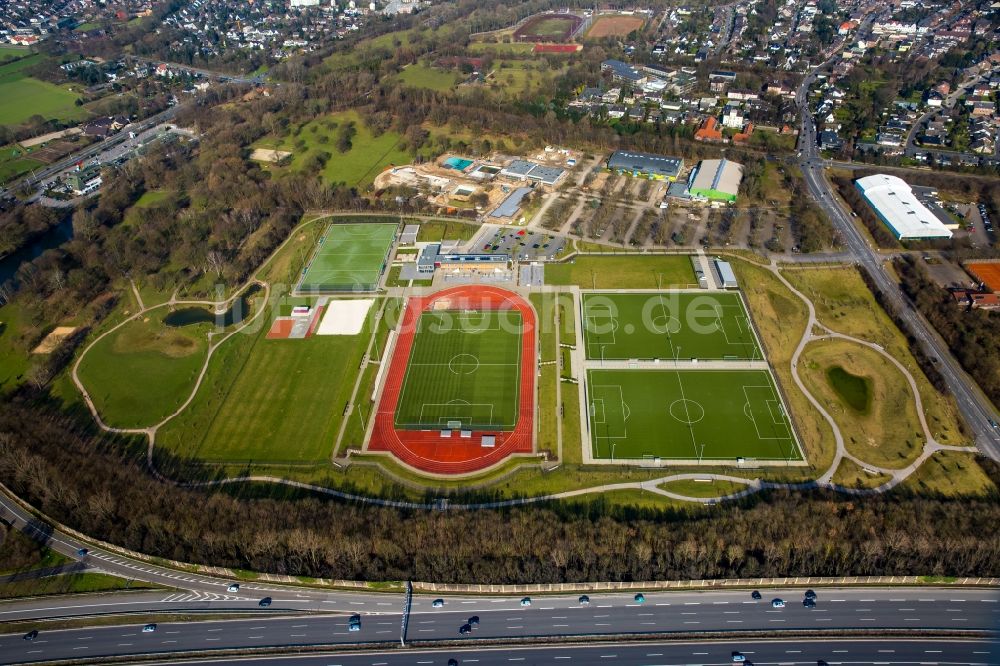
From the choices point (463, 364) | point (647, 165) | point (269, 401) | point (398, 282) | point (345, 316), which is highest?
point (647, 165)

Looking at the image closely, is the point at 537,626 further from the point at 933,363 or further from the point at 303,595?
the point at 933,363

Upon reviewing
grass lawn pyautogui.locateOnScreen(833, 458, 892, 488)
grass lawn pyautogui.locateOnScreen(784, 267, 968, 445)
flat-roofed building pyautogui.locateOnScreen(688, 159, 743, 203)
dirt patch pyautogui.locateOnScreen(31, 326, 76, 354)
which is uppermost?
flat-roofed building pyautogui.locateOnScreen(688, 159, 743, 203)

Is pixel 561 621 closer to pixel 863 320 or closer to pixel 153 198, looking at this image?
pixel 863 320

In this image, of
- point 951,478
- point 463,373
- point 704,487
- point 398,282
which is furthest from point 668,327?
point 398,282

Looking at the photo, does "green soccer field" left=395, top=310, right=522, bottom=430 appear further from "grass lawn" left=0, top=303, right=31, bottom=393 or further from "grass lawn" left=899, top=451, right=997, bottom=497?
"grass lawn" left=0, top=303, right=31, bottom=393

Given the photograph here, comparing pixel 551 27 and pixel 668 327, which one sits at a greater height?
pixel 551 27

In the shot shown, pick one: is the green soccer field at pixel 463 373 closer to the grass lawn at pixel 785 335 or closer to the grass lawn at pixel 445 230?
the grass lawn at pixel 445 230

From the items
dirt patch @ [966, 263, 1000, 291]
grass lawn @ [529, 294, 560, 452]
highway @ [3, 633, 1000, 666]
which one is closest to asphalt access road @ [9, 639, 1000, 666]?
highway @ [3, 633, 1000, 666]
